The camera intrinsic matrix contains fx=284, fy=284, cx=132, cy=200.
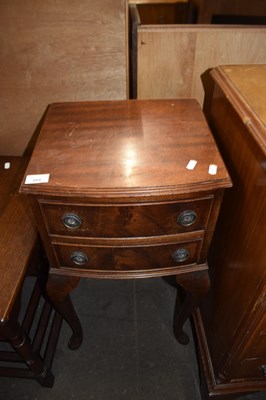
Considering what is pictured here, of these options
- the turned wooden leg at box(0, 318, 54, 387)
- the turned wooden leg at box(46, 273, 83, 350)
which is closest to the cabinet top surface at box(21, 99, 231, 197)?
the turned wooden leg at box(46, 273, 83, 350)

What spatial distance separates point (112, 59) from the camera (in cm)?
89

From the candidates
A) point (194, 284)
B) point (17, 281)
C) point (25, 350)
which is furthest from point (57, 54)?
point (25, 350)

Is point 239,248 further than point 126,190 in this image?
Yes

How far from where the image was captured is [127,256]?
2.41 feet

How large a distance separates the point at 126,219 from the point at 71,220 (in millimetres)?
127

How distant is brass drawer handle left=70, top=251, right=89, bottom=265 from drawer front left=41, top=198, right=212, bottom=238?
0.07 m

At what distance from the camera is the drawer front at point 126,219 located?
0.63 meters

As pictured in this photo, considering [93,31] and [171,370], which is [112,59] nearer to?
[93,31]

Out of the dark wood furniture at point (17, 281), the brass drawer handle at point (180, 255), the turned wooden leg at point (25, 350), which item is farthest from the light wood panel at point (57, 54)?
the turned wooden leg at point (25, 350)

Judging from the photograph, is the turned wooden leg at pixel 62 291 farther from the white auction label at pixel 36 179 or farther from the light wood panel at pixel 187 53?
the light wood panel at pixel 187 53

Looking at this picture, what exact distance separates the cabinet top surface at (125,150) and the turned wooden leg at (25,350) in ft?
1.44

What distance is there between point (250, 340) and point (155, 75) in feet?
2.76

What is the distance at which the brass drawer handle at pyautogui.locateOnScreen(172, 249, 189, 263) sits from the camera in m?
0.74

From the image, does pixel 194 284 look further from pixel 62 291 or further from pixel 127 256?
pixel 62 291
